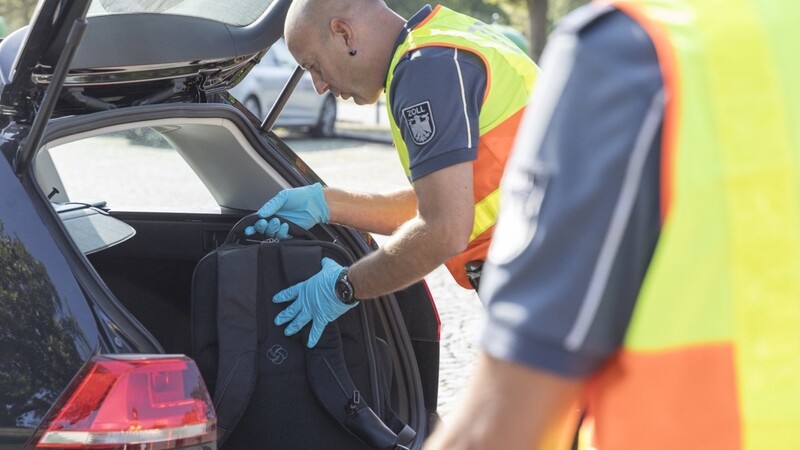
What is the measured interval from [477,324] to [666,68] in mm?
5083

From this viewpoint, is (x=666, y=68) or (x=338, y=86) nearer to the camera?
(x=666, y=68)

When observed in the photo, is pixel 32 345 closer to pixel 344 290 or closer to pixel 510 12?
pixel 344 290

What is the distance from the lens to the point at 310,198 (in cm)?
281

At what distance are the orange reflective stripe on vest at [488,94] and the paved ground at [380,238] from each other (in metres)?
1.77

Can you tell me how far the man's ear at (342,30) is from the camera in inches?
102

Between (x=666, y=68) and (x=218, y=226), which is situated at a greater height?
(x=666, y=68)

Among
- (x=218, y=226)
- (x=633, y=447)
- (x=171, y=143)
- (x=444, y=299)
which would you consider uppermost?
(x=633, y=447)

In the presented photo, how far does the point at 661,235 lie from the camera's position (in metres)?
0.94

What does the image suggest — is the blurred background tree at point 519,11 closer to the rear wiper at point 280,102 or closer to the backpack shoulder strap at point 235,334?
the rear wiper at point 280,102

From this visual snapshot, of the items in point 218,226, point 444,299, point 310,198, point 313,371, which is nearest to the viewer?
point 313,371

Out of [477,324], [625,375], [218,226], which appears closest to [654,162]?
[625,375]

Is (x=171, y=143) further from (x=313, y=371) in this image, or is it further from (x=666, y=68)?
(x=666, y=68)

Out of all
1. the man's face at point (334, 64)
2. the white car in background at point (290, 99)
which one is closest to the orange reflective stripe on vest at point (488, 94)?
the man's face at point (334, 64)

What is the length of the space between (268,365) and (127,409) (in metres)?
0.73
